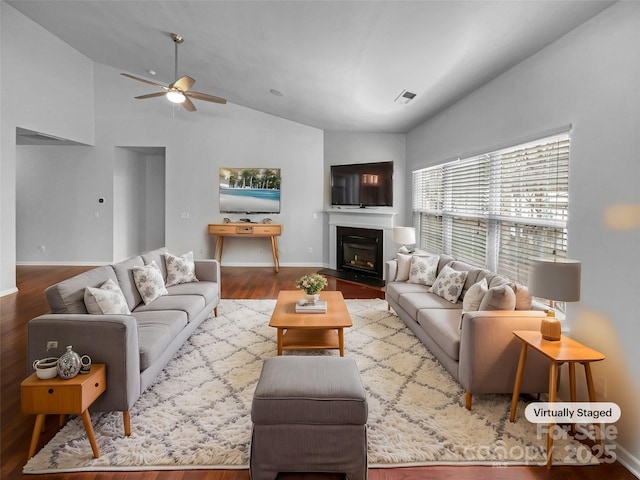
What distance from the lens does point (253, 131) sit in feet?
25.6

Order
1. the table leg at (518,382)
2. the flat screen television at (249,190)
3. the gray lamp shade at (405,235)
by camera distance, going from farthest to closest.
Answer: the flat screen television at (249,190) → the gray lamp shade at (405,235) → the table leg at (518,382)

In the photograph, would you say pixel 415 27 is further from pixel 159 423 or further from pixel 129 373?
pixel 159 423

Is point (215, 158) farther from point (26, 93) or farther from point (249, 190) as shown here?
point (26, 93)

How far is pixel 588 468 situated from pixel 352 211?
553 cm

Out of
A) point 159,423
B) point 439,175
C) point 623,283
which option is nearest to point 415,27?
point 623,283

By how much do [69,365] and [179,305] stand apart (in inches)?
54.9

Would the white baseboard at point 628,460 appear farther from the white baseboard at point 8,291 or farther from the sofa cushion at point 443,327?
the white baseboard at point 8,291

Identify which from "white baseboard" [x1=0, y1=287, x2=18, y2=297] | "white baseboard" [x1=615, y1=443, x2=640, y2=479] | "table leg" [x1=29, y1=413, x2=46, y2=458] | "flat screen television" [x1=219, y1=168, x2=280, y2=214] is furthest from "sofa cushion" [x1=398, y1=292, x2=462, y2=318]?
"white baseboard" [x1=0, y1=287, x2=18, y2=297]

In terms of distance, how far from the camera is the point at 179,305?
3.39m

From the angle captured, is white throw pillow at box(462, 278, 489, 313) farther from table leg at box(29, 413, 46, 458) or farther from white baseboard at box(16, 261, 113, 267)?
white baseboard at box(16, 261, 113, 267)

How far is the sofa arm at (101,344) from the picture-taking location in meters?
2.17

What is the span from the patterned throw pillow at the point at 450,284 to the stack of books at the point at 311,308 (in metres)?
1.22

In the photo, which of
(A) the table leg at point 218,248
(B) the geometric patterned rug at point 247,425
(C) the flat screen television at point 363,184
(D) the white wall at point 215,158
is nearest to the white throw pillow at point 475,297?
(B) the geometric patterned rug at point 247,425

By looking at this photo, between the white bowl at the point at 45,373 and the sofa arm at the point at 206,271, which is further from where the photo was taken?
the sofa arm at the point at 206,271
